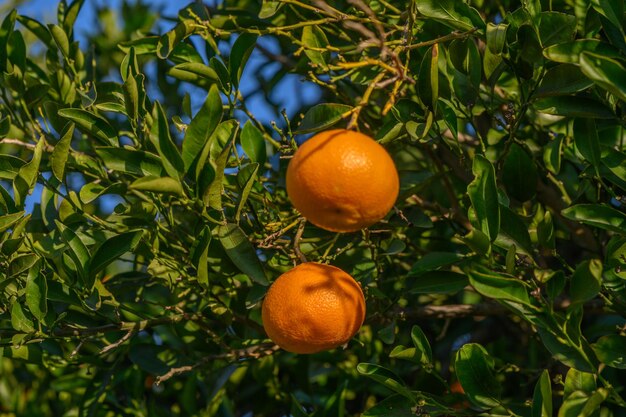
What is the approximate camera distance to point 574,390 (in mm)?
1137

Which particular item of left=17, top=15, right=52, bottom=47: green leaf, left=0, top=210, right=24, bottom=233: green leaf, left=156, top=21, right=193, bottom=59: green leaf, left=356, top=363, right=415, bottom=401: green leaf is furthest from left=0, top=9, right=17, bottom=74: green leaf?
left=356, top=363, right=415, bottom=401: green leaf

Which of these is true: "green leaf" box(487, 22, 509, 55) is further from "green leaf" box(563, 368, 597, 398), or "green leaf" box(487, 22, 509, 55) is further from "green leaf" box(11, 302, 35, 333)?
"green leaf" box(11, 302, 35, 333)

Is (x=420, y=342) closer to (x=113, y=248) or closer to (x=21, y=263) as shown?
(x=113, y=248)

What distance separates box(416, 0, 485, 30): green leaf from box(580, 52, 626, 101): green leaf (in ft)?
1.01


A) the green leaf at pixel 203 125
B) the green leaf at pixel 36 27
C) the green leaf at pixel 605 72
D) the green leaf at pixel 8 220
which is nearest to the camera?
the green leaf at pixel 605 72

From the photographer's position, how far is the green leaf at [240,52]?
55.9 inches

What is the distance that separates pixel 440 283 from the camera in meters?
1.34

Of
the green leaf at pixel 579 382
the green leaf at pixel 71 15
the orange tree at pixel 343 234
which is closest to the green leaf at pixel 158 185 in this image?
the orange tree at pixel 343 234

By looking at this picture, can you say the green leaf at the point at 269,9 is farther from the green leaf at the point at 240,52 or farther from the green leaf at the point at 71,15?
the green leaf at the point at 71,15

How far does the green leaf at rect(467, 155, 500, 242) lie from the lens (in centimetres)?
114

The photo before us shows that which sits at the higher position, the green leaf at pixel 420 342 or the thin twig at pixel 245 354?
the green leaf at pixel 420 342

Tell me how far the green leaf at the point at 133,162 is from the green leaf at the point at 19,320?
11.5 inches

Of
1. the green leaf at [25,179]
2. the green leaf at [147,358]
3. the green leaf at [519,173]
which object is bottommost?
the green leaf at [147,358]

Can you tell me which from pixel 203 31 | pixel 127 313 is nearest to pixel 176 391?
pixel 127 313
